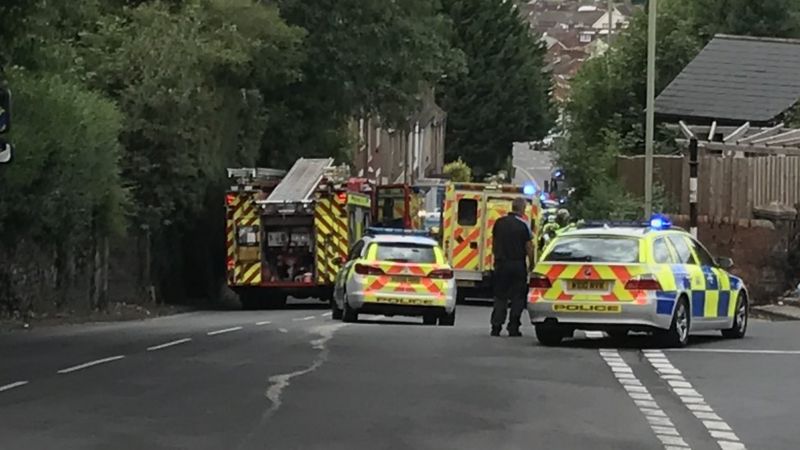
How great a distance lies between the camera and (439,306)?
27281 millimetres

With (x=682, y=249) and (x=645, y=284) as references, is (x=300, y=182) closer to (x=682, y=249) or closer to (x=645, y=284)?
(x=682, y=249)

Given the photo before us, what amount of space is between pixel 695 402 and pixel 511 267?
307 inches

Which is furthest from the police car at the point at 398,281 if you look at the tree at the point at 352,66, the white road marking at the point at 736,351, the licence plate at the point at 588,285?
the tree at the point at 352,66

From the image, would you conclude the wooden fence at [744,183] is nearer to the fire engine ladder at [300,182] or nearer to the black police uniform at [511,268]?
the fire engine ladder at [300,182]

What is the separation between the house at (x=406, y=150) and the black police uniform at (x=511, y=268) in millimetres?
40967

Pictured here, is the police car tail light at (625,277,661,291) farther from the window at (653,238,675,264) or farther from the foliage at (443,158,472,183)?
the foliage at (443,158,472,183)

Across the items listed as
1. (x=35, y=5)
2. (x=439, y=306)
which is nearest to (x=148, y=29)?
(x=439, y=306)

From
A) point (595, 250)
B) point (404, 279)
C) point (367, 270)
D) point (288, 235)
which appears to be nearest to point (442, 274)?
point (404, 279)

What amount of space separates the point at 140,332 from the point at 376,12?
2011 cm

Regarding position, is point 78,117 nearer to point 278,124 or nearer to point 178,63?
point 178,63

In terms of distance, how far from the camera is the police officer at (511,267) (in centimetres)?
2152

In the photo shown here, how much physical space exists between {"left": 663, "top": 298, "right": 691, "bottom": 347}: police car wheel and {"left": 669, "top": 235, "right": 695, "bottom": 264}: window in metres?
0.63

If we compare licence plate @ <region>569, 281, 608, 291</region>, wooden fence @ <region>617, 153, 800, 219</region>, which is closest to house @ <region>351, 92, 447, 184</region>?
wooden fence @ <region>617, 153, 800, 219</region>

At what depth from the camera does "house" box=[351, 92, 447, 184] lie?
6871 cm
